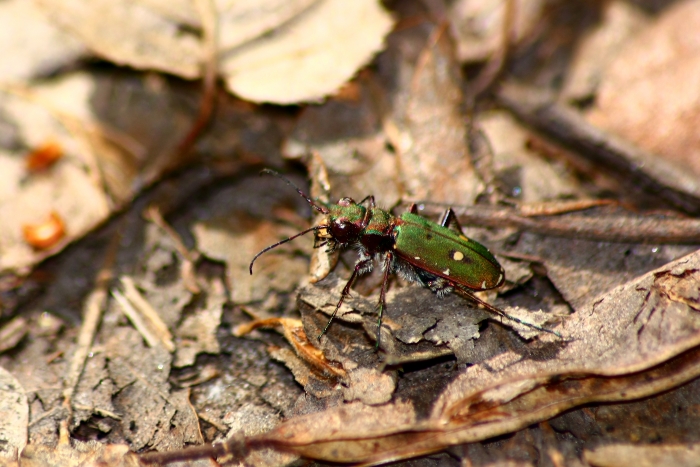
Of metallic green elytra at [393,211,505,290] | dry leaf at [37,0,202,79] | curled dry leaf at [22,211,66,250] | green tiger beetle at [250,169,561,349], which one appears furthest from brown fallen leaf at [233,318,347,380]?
dry leaf at [37,0,202,79]

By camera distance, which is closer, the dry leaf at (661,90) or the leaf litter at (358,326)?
the leaf litter at (358,326)

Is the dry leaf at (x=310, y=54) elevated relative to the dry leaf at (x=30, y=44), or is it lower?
lower

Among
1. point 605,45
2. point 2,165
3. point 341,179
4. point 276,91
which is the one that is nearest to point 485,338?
point 341,179

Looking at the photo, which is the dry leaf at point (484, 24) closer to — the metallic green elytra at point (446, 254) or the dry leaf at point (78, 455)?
the metallic green elytra at point (446, 254)

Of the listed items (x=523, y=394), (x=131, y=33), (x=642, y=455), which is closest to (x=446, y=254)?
(x=523, y=394)

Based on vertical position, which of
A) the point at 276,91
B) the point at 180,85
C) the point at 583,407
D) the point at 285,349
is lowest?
the point at 583,407

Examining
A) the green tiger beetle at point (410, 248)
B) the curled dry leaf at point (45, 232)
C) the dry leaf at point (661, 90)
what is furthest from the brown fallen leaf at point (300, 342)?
the dry leaf at point (661, 90)

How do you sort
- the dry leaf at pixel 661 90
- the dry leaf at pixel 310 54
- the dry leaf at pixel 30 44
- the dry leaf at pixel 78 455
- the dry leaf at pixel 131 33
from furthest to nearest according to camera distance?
the dry leaf at pixel 30 44
the dry leaf at pixel 131 33
the dry leaf at pixel 310 54
the dry leaf at pixel 661 90
the dry leaf at pixel 78 455

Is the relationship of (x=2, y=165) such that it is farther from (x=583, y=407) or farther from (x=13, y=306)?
(x=583, y=407)
